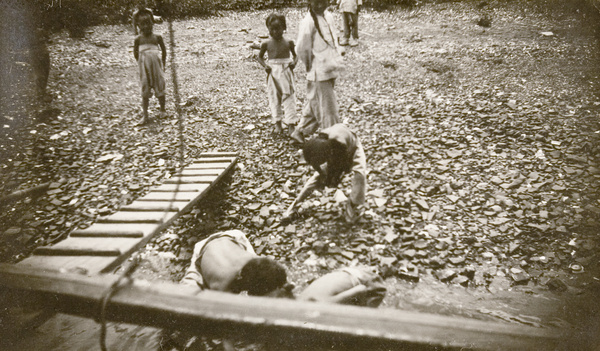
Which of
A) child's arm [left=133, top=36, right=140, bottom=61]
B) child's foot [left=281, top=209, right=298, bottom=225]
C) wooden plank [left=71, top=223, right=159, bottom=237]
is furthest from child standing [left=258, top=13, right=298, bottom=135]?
wooden plank [left=71, top=223, right=159, bottom=237]

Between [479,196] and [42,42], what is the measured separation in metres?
7.74

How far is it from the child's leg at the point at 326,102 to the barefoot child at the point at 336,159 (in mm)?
1187

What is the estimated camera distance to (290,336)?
4.06ft

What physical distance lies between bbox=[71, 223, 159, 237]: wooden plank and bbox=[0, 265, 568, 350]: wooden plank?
1.18m

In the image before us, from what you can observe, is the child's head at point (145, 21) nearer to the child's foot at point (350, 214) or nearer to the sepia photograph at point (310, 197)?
the sepia photograph at point (310, 197)

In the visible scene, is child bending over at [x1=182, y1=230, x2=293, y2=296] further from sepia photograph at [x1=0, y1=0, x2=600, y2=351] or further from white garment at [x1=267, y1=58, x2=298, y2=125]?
white garment at [x1=267, y1=58, x2=298, y2=125]

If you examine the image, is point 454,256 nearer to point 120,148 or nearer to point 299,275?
point 299,275

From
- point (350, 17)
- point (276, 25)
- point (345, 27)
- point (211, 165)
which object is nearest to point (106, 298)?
point (211, 165)

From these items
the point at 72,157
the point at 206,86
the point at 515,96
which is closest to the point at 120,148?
the point at 72,157

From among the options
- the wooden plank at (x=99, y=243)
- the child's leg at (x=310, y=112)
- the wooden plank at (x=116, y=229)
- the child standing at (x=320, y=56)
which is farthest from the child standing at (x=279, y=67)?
the wooden plank at (x=99, y=243)

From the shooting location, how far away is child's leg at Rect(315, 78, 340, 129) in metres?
4.07

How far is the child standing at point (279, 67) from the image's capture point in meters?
4.70

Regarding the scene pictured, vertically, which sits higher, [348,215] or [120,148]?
[120,148]

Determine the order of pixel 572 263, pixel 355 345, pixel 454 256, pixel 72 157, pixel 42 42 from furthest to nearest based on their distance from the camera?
pixel 42 42, pixel 72 157, pixel 454 256, pixel 572 263, pixel 355 345
